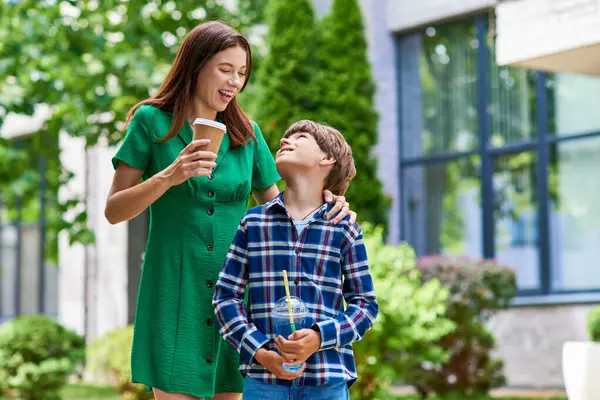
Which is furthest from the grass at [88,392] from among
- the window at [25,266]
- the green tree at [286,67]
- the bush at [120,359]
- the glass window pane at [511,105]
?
the window at [25,266]

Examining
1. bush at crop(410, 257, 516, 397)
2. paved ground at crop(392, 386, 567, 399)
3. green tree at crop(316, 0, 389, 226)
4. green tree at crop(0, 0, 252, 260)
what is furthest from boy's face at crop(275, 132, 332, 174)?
green tree at crop(316, 0, 389, 226)

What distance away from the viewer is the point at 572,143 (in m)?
10.5

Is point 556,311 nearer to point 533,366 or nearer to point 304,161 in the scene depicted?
point 533,366

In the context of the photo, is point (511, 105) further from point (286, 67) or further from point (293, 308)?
point (293, 308)

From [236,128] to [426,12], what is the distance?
881 cm

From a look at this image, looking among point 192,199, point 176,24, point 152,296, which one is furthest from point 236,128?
point 176,24

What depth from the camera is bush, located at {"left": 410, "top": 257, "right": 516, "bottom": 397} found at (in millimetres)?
9320

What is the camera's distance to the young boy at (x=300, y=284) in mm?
2760

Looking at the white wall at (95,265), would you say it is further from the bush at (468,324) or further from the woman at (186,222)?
the woman at (186,222)

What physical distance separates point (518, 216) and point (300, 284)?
841cm

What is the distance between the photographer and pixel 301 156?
2.93 meters

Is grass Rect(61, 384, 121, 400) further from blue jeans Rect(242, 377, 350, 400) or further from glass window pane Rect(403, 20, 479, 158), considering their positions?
blue jeans Rect(242, 377, 350, 400)

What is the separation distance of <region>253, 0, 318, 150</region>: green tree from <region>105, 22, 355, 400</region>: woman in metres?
7.39

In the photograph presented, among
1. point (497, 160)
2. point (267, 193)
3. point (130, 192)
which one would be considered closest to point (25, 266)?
point (497, 160)
